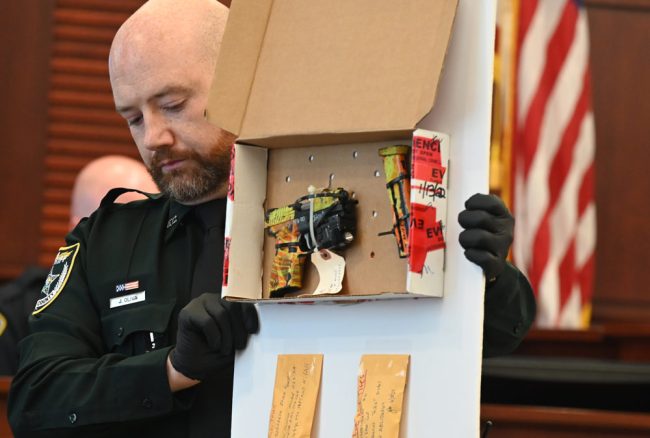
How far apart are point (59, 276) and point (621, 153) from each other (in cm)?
320

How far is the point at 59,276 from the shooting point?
1.93 metres

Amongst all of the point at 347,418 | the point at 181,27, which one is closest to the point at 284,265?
the point at 347,418

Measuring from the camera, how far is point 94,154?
15.6 ft

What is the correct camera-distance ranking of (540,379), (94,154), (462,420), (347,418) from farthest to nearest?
(94,154) → (540,379) → (347,418) → (462,420)

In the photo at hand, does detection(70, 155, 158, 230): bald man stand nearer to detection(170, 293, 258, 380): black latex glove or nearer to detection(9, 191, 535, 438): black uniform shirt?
detection(9, 191, 535, 438): black uniform shirt

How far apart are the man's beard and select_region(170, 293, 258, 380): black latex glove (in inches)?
11.5

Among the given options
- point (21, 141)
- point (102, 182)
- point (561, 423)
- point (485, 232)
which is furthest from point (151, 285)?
point (21, 141)

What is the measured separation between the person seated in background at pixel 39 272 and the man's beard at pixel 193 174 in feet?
4.46

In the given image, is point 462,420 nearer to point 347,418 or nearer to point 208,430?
point 347,418

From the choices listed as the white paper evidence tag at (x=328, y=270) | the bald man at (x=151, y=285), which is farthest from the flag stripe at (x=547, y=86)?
the white paper evidence tag at (x=328, y=270)

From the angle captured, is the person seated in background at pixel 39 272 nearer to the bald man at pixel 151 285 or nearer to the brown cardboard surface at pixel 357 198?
the bald man at pixel 151 285

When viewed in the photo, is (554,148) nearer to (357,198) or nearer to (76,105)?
(76,105)

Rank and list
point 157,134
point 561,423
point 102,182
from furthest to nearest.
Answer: point 102,182, point 561,423, point 157,134

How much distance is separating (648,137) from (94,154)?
2.23m
